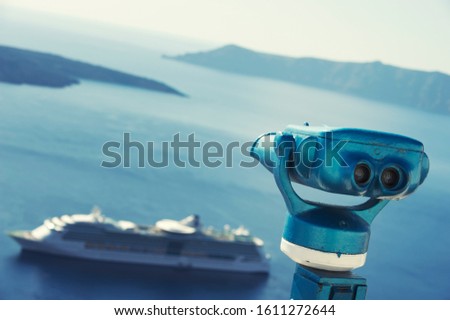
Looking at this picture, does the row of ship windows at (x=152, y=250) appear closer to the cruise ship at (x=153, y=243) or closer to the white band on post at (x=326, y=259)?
the cruise ship at (x=153, y=243)

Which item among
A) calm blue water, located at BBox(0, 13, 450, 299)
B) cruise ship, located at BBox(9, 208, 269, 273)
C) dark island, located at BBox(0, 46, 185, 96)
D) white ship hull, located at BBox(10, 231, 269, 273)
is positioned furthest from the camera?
dark island, located at BBox(0, 46, 185, 96)

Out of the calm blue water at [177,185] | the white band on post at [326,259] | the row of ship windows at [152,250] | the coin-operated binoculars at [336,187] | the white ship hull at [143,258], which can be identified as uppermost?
the coin-operated binoculars at [336,187]

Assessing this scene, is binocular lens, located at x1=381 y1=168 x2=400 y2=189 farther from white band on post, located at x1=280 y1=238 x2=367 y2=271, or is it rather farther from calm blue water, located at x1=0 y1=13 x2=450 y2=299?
calm blue water, located at x1=0 y1=13 x2=450 y2=299

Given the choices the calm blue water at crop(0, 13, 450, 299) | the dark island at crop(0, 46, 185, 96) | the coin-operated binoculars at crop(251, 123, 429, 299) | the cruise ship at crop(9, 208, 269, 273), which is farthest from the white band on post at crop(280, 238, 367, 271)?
the dark island at crop(0, 46, 185, 96)

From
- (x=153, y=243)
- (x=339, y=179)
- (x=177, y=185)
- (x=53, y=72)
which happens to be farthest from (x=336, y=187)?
(x=53, y=72)

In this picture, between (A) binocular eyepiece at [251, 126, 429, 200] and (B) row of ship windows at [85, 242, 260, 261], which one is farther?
(B) row of ship windows at [85, 242, 260, 261]

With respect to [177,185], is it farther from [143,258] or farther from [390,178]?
[390,178]

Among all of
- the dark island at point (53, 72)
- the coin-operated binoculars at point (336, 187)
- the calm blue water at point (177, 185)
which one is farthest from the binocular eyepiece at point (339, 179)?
the dark island at point (53, 72)
